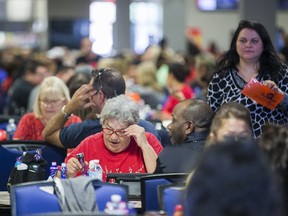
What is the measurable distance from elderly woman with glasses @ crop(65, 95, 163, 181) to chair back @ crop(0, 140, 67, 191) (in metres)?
1.04

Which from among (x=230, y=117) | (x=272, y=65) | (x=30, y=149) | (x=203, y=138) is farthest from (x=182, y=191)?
(x=30, y=149)

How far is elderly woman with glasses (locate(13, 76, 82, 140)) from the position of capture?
815 cm

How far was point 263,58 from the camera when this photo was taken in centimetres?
707

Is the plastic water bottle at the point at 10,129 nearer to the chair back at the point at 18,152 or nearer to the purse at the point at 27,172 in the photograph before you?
the chair back at the point at 18,152

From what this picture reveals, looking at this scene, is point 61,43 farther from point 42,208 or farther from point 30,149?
point 42,208

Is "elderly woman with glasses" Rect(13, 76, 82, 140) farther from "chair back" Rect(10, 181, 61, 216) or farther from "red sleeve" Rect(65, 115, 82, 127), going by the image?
"chair back" Rect(10, 181, 61, 216)

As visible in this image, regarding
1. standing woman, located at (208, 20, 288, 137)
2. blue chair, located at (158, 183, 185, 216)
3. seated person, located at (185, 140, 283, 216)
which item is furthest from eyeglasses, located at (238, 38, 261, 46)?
seated person, located at (185, 140, 283, 216)

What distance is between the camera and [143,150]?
6.32 metres

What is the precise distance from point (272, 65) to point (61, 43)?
882 inches

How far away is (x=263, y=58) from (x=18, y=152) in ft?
7.23

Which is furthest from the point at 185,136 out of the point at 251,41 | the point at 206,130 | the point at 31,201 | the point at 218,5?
the point at 218,5

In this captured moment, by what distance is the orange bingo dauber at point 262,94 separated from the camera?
664cm

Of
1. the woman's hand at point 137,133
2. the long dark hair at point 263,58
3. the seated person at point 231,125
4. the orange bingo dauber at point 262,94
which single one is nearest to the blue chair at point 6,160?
the woman's hand at point 137,133

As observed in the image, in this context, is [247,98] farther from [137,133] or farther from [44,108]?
[44,108]
